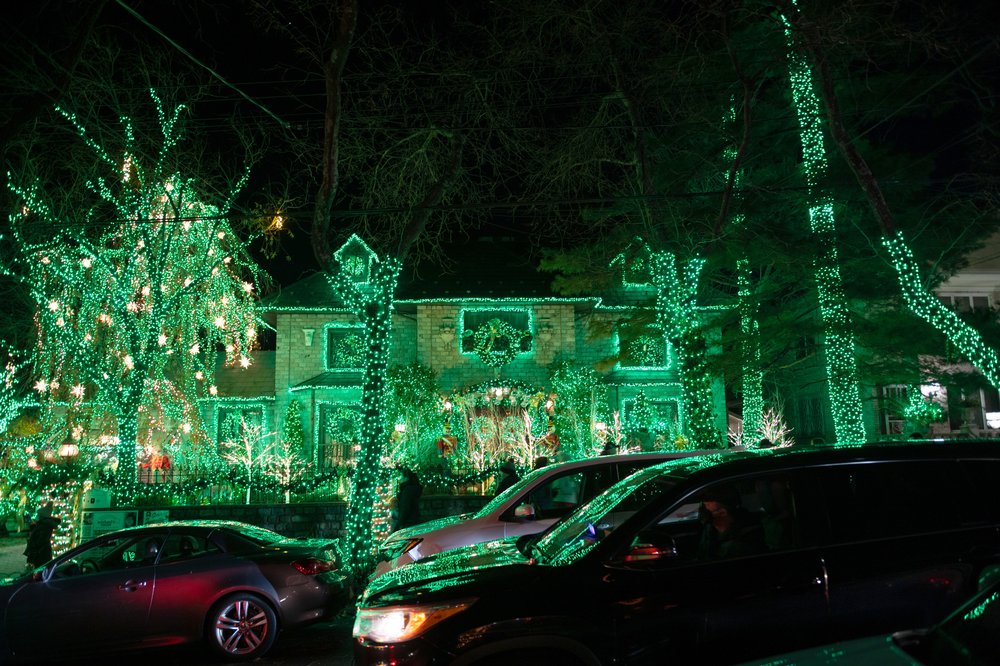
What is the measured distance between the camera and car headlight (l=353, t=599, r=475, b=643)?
4207 millimetres

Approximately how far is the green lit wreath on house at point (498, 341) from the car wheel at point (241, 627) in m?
18.1

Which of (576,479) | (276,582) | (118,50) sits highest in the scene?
(118,50)

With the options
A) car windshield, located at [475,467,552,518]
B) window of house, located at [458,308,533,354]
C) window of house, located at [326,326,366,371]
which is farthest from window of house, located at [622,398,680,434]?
car windshield, located at [475,467,552,518]

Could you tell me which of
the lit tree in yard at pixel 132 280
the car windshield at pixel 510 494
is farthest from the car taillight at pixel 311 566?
the lit tree in yard at pixel 132 280

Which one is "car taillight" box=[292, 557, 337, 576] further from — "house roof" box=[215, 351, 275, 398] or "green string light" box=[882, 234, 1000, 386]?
"house roof" box=[215, 351, 275, 398]

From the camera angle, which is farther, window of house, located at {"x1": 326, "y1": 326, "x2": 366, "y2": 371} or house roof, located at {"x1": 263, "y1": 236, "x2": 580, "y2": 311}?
window of house, located at {"x1": 326, "y1": 326, "x2": 366, "y2": 371}

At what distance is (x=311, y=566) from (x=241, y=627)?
908 mm

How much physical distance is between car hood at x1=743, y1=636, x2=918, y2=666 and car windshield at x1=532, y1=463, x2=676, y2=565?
138 centimetres

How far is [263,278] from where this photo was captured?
18.9 m

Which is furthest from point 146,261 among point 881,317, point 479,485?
point 881,317

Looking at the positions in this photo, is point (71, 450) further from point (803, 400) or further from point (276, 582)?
point (803, 400)

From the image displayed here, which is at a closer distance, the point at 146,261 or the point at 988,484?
the point at 988,484

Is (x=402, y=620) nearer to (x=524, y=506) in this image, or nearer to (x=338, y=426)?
(x=524, y=506)

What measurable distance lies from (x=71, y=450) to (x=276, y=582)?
41.6ft
